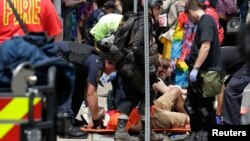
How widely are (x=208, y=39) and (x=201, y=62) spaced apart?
10.2 inches

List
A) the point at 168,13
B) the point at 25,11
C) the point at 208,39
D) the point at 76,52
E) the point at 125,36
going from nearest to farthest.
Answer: the point at 25,11 → the point at 208,39 → the point at 125,36 → the point at 76,52 → the point at 168,13

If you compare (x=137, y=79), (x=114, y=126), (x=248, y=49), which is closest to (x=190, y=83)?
(x=137, y=79)

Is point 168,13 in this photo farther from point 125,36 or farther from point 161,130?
point 125,36

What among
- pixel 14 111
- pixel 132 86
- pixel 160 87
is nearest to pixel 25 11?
pixel 14 111

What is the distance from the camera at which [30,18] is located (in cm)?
705

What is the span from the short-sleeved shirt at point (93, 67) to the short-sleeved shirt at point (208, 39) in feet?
3.40

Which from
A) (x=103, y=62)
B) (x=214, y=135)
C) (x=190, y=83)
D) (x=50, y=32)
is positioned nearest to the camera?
(x=50, y=32)

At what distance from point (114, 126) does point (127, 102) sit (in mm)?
475

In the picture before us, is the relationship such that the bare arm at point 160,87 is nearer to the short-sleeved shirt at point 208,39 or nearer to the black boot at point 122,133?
the black boot at point 122,133

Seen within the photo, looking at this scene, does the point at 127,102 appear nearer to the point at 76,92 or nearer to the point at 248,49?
the point at 76,92

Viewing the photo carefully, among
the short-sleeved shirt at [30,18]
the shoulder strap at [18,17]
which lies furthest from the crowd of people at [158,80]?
the shoulder strap at [18,17]

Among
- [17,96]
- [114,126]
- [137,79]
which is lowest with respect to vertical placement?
[114,126]

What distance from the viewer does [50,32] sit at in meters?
7.15

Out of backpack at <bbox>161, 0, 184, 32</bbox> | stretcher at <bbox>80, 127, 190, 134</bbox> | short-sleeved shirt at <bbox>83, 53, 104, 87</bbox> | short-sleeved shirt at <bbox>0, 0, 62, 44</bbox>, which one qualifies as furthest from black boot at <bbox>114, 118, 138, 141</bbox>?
backpack at <bbox>161, 0, 184, 32</bbox>
